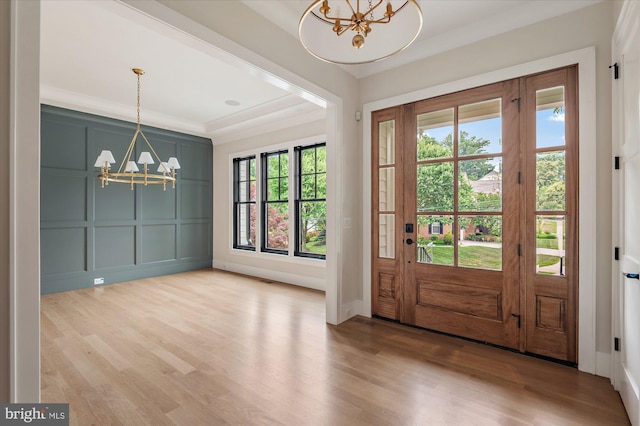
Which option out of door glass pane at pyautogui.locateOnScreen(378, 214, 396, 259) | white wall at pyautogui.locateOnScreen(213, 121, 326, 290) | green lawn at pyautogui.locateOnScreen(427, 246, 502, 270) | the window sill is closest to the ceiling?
white wall at pyautogui.locateOnScreen(213, 121, 326, 290)

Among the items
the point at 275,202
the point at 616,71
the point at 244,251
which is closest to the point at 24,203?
the point at 616,71

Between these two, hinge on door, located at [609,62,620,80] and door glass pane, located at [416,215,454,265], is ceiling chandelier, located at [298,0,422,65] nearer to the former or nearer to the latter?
hinge on door, located at [609,62,620,80]

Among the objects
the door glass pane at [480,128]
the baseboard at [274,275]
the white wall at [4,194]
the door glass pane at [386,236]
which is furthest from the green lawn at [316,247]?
the white wall at [4,194]

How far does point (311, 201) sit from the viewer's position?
17.5 feet

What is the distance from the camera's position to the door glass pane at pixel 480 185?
293 centimetres

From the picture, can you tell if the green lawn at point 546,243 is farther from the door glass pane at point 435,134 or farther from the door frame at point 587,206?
the door glass pane at point 435,134

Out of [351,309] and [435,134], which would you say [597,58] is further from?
[351,309]

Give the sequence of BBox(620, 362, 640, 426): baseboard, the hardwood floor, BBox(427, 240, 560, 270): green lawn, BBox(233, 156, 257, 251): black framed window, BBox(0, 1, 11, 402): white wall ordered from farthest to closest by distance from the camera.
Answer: BBox(233, 156, 257, 251): black framed window < BBox(427, 240, 560, 270): green lawn < the hardwood floor < BBox(620, 362, 640, 426): baseboard < BBox(0, 1, 11, 402): white wall

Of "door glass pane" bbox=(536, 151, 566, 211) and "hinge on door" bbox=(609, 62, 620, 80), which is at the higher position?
"hinge on door" bbox=(609, 62, 620, 80)

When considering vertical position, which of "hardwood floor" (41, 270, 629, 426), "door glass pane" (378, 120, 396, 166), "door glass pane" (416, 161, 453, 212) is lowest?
"hardwood floor" (41, 270, 629, 426)

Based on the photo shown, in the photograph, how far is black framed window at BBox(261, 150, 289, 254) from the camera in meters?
5.81

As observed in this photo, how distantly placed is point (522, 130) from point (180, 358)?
3.74 meters

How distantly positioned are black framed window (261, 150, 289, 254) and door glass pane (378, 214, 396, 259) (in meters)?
2.47

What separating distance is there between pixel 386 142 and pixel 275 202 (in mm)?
2903
